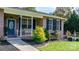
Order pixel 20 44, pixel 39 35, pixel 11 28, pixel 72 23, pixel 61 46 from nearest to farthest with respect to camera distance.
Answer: pixel 61 46 < pixel 20 44 < pixel 39 35 < pixel 72 23 < pixel 11 28

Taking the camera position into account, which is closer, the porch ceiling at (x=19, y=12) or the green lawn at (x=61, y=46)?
the green lawn at (x=61, y=46)

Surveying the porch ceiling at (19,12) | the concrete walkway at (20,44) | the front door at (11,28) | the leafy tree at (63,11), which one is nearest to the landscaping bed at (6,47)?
the concrete walkway at (20,44)

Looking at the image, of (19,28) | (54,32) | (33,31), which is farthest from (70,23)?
(19,28)

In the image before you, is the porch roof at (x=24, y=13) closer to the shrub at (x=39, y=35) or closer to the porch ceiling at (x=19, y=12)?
the porch ceiling at (x=19, y=12)

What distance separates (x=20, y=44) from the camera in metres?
15.4

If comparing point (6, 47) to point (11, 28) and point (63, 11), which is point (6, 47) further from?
point (63, 11)

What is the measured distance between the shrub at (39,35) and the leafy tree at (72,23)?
1561 mm

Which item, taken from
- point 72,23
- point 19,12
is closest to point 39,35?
point 72,23

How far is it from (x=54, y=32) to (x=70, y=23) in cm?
116

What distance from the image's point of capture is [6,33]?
1650 cm

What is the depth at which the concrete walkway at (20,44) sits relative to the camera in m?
15.0

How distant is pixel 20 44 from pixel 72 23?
10.9 feet

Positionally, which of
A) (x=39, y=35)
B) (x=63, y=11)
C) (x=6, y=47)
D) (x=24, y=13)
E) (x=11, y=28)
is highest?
(x=63, y=11)
